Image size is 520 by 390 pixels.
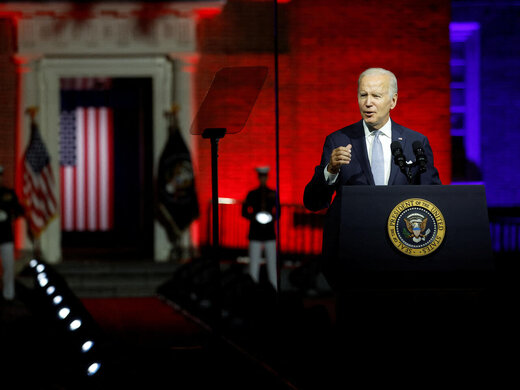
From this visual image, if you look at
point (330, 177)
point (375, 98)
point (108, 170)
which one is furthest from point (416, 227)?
point (108, 170)

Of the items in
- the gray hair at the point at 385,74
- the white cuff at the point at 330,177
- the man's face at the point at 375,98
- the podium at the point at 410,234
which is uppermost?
the gray hair at the point at 385,74

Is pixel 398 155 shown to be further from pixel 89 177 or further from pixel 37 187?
pixel 89 177

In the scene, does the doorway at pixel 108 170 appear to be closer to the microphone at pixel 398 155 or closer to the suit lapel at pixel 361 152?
the suit lapel at pixel 361 152

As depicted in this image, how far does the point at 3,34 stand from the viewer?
33.0 feet

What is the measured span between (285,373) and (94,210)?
9086 mm

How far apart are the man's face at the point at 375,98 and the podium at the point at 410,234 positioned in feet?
0.95

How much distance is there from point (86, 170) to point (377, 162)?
10.0 meters

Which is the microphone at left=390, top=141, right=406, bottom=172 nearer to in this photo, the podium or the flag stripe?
the podium

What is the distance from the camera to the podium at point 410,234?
2422 millimetres

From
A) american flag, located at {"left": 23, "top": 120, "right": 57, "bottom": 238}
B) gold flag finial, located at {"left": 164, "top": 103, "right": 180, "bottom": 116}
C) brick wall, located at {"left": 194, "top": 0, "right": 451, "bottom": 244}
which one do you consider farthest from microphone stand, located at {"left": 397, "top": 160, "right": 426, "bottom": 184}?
american flag, located at {"left": 23, "top": 120, "right": 57, "bottom": 238}

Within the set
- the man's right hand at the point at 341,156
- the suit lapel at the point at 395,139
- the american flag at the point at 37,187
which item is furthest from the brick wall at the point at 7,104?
the man's right hand at the point at 341,156

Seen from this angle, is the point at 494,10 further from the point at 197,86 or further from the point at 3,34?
the point at 3,34

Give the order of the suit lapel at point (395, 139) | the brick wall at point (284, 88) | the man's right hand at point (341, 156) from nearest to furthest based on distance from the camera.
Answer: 1. the man's right hand at point (341, 156)
2. the suit lapel at point (395, 139)
3. the brick wall at point (284, 88)

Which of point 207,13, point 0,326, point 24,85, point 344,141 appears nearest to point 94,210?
point 24,85
